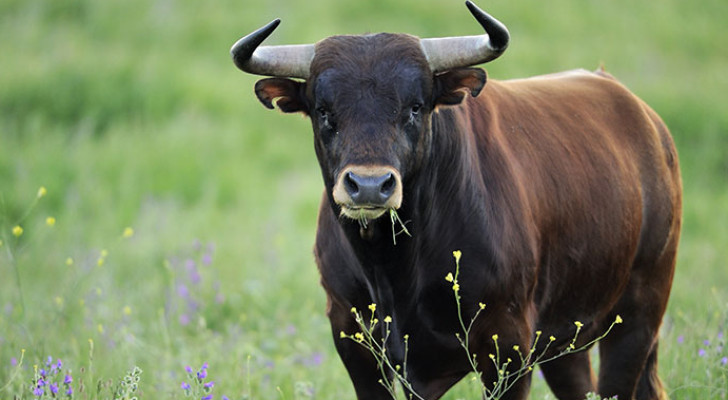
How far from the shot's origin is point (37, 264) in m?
9.47

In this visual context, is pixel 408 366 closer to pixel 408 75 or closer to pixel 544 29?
pixel 408 75

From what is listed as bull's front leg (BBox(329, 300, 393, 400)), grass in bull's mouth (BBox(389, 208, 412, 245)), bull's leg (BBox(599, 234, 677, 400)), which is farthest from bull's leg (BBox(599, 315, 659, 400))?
grass in bull's mouth (BBox(389, 208, 412, 245))

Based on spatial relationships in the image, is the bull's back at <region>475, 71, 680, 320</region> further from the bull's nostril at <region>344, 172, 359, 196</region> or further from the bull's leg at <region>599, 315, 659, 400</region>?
the bull's nostril at <region>344, 172, 359, 196</region>

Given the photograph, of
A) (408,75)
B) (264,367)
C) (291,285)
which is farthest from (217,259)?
(408,75)

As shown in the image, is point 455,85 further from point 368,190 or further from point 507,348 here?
point 507,348

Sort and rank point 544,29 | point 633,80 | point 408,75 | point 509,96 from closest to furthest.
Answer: point 408,75 → point 509,96 → point 633,80 → point 544,29

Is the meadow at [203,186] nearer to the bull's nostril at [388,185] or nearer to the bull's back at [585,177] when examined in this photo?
the bull's back at [585,177]

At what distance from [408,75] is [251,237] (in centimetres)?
617

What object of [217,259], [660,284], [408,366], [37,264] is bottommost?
[660,284]

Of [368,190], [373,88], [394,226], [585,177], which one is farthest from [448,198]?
[585,177]

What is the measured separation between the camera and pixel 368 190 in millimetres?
4004

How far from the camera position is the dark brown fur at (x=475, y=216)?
4.43 metres

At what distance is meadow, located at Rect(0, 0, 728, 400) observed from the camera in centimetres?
614

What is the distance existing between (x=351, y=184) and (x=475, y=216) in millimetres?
763
